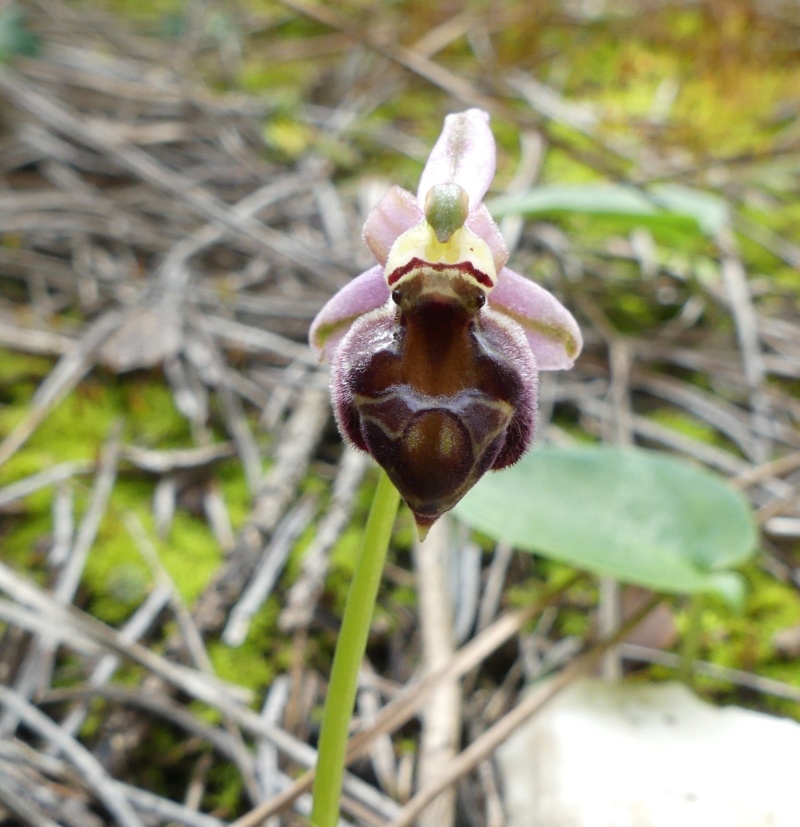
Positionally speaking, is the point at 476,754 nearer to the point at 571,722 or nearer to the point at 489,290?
the point at 571,722

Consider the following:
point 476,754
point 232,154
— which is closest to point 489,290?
point 476,754

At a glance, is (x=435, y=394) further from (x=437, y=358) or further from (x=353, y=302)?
(x=353, y=302)

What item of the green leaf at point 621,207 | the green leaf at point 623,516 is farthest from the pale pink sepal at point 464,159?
the green leaf at point 621,207

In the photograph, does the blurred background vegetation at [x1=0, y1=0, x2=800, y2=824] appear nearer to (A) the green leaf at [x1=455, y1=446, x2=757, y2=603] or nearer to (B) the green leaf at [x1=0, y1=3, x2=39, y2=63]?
(B) the green leaf at [x1=0, y1=3, x2=39, y2=63]

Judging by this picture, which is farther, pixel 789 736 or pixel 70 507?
pixel 70 507

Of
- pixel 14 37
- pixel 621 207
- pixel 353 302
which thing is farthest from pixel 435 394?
pixel 14 37

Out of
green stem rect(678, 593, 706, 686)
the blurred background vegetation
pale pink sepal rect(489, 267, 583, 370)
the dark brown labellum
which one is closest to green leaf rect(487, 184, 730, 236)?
the blurred background vegetation

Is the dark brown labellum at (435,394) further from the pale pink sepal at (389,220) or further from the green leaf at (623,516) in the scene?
the green leaf at (623,516)
